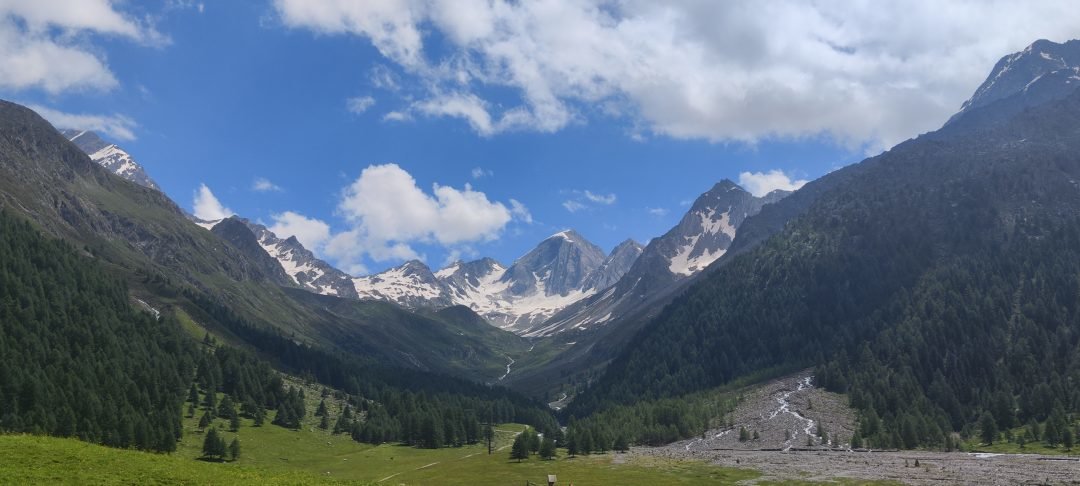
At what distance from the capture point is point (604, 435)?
198 meters

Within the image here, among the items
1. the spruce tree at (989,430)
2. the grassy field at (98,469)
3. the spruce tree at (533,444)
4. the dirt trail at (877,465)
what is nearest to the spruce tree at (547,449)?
the spruce tree at (533,444)

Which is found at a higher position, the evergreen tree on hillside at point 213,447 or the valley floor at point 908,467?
the evergreen tree on hillside at point 213,447

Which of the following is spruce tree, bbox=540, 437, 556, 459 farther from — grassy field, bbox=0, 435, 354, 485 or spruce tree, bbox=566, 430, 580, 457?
grassy field, bbox=0, 435, 354, 485

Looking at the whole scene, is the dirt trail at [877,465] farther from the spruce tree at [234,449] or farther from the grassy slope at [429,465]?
the spruce tree at [234,449]

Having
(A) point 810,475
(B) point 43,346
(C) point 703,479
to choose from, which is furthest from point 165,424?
(A) point 810,475

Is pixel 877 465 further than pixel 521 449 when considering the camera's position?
No

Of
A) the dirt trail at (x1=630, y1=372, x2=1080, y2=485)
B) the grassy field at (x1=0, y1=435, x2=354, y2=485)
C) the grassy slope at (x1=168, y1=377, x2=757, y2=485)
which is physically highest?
the grassy field at (x1=0, y1=435, x2=354, y2=485)

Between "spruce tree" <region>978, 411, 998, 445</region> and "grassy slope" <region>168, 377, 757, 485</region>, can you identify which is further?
"spruce tree" <region>978, 411, 998, 445</region>

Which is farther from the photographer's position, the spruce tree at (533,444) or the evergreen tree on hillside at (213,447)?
the spruce tree at (533,444)

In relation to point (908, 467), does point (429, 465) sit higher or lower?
higher

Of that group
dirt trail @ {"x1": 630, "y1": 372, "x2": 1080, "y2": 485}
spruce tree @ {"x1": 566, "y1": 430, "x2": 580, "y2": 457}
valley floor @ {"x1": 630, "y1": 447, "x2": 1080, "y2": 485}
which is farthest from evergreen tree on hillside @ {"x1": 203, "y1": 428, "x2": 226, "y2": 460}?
dirt trail @ {"x1": 630, "y1": 372, "x2": 1080, "y2": 485}

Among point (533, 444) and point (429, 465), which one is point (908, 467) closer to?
point (533, 444)

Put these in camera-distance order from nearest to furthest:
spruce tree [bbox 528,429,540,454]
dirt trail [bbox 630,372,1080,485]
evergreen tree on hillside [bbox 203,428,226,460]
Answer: dirt trail [bbox 630,372,1080,485] → evergreen tree on hillside [bbox 203,428,226,460] → spruce tree [bbox 528,429,540,454]

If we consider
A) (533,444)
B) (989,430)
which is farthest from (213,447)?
(989,430)
